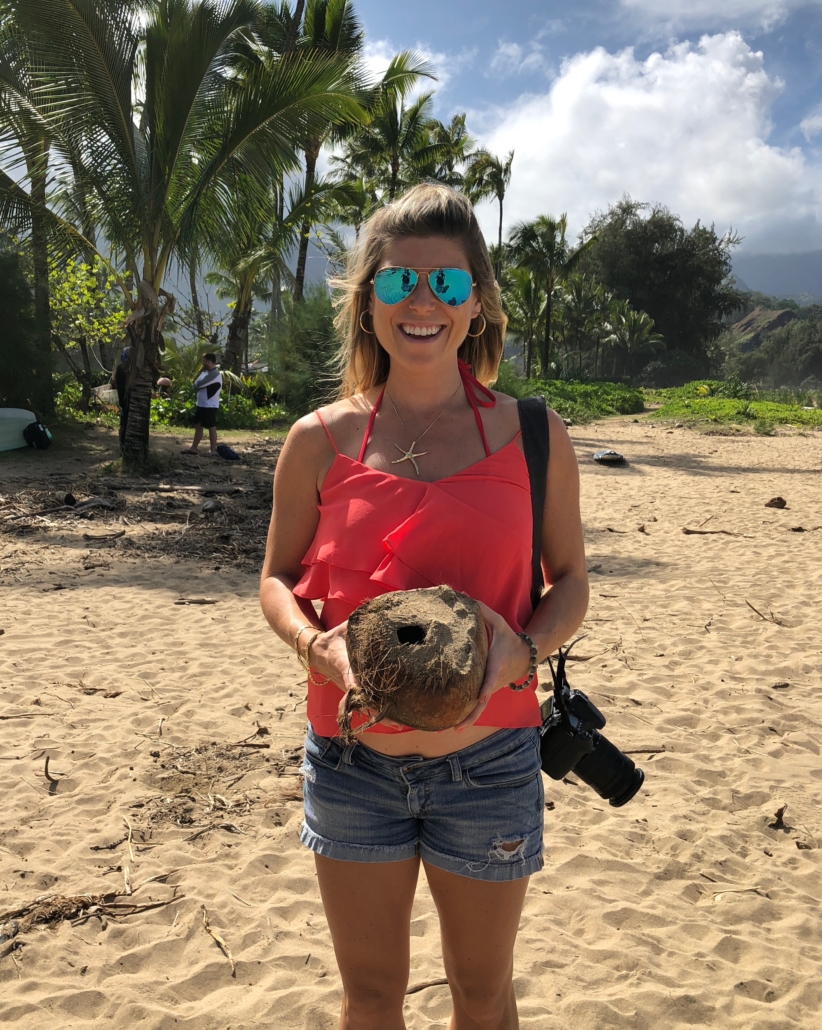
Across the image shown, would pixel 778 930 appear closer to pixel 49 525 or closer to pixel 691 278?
pixel 49 525

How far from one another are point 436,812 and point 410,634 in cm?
39

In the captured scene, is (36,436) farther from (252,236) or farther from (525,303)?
(525,303)

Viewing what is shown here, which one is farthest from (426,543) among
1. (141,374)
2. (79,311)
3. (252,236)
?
(79,311)

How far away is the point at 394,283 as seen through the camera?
150 cm

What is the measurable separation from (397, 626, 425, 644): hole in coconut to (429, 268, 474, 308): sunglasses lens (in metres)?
0.64

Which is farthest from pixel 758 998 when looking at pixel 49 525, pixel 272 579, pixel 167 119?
pixel 167 119

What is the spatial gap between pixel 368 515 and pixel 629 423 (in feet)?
81.8

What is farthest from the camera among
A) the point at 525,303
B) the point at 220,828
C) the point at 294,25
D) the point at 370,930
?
the point at 525,303

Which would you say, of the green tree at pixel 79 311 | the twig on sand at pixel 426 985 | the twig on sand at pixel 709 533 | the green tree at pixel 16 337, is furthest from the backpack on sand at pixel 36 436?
the twig on sand at pixel 426 985

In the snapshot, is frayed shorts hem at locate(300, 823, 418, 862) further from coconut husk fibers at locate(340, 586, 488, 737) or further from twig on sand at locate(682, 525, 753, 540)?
twig on sand at locate(682, 525, 753, 540)

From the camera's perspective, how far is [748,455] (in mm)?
17250

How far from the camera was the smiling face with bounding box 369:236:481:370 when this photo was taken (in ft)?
4.91

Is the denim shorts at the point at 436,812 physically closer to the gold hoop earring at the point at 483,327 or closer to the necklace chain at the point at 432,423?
the necklace chain at the point at 432,423

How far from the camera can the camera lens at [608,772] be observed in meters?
1.77
